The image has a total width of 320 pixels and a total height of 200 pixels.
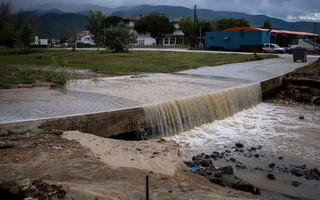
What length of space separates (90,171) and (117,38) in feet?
87.5

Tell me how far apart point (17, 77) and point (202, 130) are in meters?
7.05

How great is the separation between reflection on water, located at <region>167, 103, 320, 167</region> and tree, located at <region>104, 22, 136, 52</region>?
21.4m

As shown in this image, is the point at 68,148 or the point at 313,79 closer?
the point at 68,148

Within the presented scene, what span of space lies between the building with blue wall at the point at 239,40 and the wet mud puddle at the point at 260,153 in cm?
2833

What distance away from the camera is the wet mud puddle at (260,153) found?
5.29 meters

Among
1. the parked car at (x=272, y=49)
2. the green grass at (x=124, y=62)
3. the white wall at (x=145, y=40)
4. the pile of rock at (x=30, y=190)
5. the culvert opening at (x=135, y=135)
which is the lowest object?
the culvert opening at (x=135, y=135)

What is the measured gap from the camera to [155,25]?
243 ft

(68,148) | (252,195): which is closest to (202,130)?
(252,195)

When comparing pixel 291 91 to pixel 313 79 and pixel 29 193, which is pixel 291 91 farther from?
pixel 29 193

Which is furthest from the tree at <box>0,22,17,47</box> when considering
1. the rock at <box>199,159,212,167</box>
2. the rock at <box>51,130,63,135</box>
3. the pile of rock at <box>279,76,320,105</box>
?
the rock at <box>199,159,212,167</box>

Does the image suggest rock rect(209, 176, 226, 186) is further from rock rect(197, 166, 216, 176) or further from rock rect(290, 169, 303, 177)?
rock rect(290, 169, 303, 177)

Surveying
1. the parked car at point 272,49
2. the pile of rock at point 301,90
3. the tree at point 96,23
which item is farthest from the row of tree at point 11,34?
the pile of rock at point 301,90

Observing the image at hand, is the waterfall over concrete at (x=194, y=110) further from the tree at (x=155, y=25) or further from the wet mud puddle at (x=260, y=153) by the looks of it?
the tree at (x=155, y=25)

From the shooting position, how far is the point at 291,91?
13.6 meters
